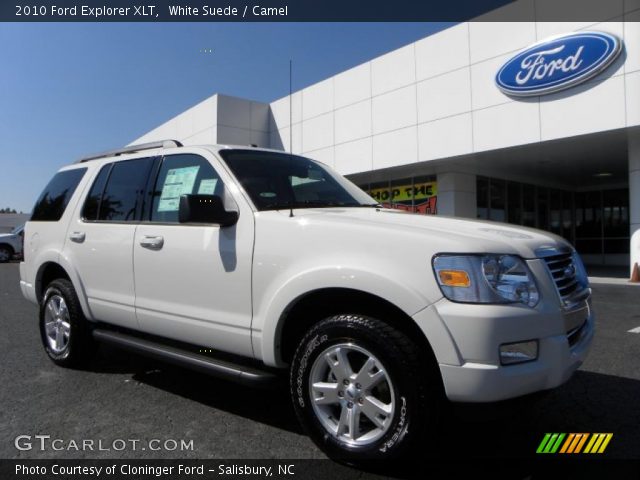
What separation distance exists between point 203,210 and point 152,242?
814 mm

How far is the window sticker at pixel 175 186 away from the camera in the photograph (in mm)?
3625

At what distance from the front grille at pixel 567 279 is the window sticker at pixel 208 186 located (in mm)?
2187

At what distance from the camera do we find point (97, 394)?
12.4 feet

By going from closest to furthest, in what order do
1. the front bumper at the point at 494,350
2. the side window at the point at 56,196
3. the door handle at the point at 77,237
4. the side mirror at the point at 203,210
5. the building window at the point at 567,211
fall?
the front bumper at the point at 494,350
the side mirror at the point at 203,210
the door handle at the point at 77,237
the side window at the point at 56,196
the building window at the point at 567,211

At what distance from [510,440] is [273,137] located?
19.1 m

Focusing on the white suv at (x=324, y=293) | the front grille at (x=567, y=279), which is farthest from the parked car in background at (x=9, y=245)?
the front grille at (x=567, y=279)

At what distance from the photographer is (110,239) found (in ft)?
13.0

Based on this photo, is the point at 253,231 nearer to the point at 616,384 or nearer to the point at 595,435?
the point at 595,435

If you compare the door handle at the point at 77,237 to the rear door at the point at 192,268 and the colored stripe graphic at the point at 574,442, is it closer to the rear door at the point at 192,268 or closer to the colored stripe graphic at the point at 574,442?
the rear door at the point at 192,268

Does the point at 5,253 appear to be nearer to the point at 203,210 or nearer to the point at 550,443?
the point at 203,210

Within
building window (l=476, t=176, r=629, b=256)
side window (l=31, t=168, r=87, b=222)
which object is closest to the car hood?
side window (l=31, t=168, r=87, b=222)

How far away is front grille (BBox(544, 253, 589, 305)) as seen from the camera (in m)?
2.56

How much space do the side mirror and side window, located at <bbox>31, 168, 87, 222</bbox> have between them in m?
2.35

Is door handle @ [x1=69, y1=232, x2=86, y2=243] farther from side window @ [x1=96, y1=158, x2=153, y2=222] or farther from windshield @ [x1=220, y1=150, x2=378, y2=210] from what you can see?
windshield @ [x1=220, y1=150, x2=378, y2=210]
